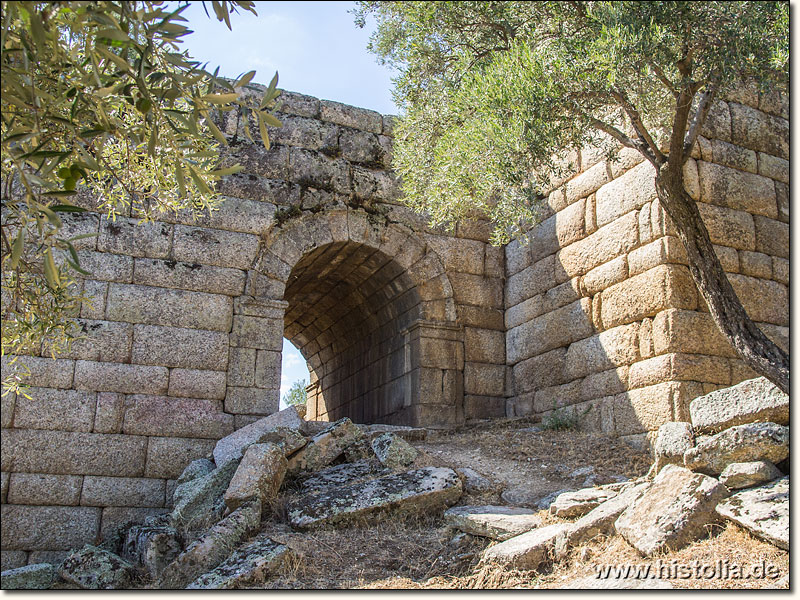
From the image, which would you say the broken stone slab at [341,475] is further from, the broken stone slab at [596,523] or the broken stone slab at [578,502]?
the broken stone slab at [596,523]

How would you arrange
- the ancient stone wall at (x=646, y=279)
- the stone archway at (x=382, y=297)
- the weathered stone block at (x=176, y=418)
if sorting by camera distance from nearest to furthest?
the ancient stone wall at (x=646, y=279)
the weathered stone block at (x=176, y=418)
the stone archway at (x=382, y=297)

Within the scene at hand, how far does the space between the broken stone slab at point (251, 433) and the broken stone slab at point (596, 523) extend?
123 inches

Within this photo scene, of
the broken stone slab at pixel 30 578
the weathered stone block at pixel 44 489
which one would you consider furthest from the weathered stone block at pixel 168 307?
the broken stone slab at pixel 30 578

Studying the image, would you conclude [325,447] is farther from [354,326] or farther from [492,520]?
[354,326]

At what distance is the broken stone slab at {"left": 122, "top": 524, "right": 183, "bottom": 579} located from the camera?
5.93 metres

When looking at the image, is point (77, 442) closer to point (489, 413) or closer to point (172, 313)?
point (172, 313)

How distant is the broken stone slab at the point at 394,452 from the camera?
6.84 metres

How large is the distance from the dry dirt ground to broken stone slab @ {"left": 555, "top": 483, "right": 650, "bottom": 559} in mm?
64

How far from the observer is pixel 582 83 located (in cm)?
672

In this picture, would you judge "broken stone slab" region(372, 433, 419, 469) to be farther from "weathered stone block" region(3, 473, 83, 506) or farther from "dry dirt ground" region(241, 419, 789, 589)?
"weathered stone block" region(3, 473, 83, 506)

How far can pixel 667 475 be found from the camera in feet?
17.7

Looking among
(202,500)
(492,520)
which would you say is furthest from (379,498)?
(202,500)

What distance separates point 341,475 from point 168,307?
293 cm

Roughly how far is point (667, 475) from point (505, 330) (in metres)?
4.85
